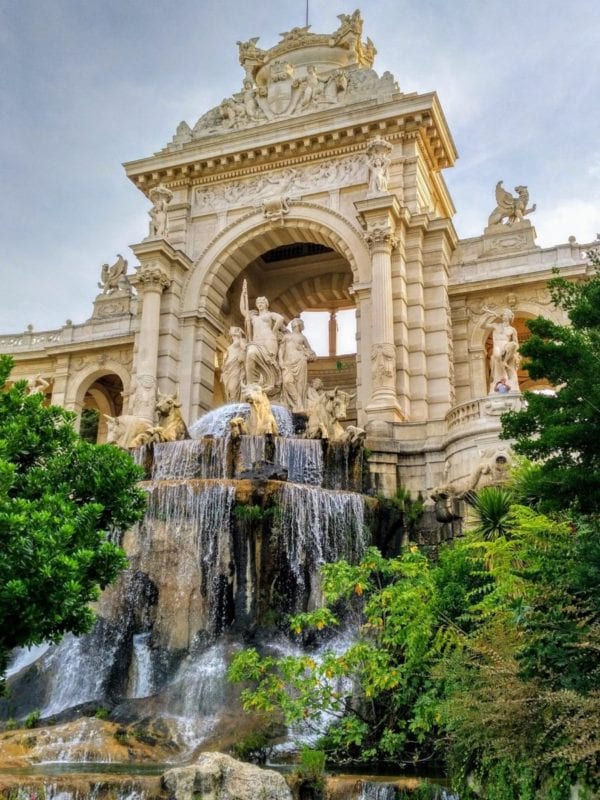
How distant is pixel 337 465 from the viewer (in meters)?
20.8

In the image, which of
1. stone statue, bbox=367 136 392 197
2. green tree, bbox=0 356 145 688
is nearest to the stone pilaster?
stone statue, bbox=367 136 392 197

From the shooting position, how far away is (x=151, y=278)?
1129 inches

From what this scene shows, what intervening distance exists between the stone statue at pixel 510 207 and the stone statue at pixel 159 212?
1179 cm

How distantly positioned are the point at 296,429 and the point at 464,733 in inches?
638

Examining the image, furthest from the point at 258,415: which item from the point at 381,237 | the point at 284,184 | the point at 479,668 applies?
the point at 479,668

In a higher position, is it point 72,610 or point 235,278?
point 235,278

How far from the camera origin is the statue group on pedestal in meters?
26.7

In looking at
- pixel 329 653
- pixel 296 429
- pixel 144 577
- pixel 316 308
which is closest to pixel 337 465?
pixel 296 429

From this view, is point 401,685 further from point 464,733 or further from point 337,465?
point 337,465

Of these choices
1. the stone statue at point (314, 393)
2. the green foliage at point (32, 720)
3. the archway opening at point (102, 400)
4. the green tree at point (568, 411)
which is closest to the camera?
the green tree at point (568, 411)

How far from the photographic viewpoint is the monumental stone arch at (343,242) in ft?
85.0

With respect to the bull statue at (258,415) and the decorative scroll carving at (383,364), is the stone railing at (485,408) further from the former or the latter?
the bull statue at (258,415)

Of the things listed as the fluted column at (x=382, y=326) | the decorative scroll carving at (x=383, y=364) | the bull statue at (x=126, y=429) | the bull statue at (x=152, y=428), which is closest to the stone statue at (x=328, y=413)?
the fluted column at (x=382, y=326)

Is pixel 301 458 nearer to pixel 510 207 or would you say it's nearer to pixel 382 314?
pixel 382 314
